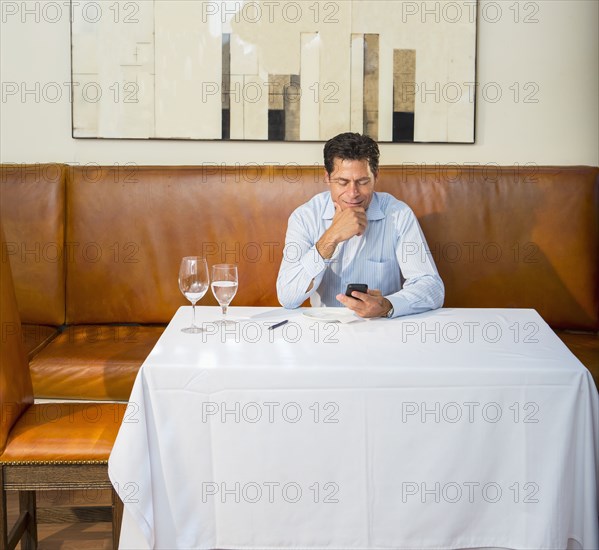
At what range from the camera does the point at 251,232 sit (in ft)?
9.66

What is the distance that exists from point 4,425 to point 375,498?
0.88m

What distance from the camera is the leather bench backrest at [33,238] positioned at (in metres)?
2.91

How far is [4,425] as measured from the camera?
1.78 m

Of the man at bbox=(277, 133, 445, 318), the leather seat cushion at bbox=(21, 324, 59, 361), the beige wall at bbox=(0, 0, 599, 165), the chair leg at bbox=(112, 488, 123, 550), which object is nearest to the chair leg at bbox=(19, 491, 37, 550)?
the chair leg at bbox=(112, 488, 123, 550)

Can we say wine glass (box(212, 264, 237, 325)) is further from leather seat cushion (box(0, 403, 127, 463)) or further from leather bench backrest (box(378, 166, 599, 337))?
leather bench backrest (box(378, 166, 599, 337))

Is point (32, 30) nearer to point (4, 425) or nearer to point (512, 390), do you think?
point (4, 425)

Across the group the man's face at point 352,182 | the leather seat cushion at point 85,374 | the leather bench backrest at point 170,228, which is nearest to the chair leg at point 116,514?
the leather seat cushion at point 85,374

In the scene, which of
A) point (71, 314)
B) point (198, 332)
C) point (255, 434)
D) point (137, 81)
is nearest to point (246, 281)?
point (71, 314)

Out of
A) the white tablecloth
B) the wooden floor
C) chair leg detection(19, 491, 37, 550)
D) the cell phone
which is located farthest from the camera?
the wooden floor

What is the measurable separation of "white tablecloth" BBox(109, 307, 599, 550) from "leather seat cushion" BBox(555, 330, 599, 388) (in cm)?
104

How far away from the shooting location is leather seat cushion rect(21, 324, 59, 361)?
265cm

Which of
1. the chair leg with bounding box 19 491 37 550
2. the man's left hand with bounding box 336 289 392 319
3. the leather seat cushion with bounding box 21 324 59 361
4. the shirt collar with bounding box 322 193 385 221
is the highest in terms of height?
the shirt collar with bounding box 322 193 385 221

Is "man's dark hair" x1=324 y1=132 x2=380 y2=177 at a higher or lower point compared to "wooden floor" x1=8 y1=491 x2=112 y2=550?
higher

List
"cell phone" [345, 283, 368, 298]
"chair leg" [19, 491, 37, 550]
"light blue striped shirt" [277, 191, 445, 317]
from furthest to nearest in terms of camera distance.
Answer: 1. "light blue striped shirt" [277, 191, 445, 317]
2. "chair leg" [19, 491, 37, 550]
3. "cell phone" [345, 283, 368, 298]
